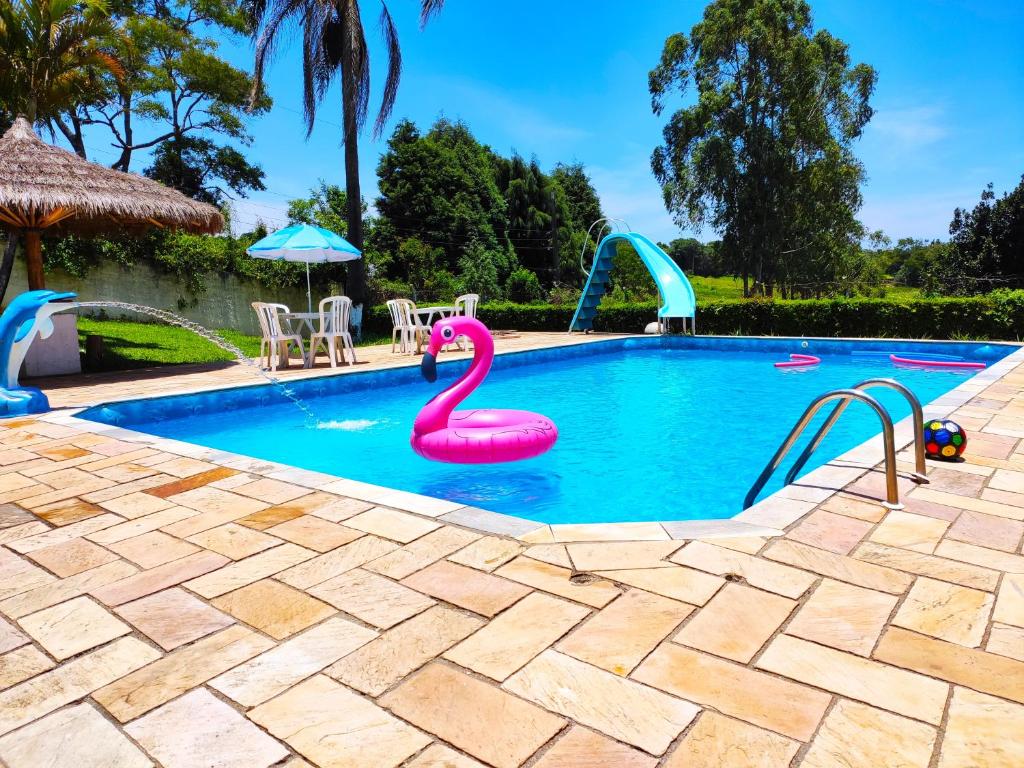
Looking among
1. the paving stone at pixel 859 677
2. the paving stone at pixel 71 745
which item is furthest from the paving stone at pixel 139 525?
the paving stone at pixel 859 677

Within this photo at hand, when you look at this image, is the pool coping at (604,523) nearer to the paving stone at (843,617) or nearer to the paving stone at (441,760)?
the paving stone at (843,617)

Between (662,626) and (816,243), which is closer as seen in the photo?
(662,626)

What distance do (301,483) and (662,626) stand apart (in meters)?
2.24

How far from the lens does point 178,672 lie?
1.68 m

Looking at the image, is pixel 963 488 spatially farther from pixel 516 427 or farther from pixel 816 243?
pixel 816 243

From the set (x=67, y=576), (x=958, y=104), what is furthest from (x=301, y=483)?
(x=958, y=104)

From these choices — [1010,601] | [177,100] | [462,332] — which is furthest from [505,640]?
[177,100]

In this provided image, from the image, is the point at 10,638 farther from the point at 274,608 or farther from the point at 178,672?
the point at 274,608

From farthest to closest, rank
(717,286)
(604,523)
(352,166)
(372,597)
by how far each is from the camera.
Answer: (717,286), (352,166), (604,523), (372,597)

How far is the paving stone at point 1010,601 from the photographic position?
6.14ft

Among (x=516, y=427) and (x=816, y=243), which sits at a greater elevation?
(x=816, y=243)

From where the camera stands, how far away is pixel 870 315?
12578mm

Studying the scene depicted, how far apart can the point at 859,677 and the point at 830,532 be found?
3.43 ft

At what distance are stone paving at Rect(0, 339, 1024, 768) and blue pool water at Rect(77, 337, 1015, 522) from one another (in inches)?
60.6
